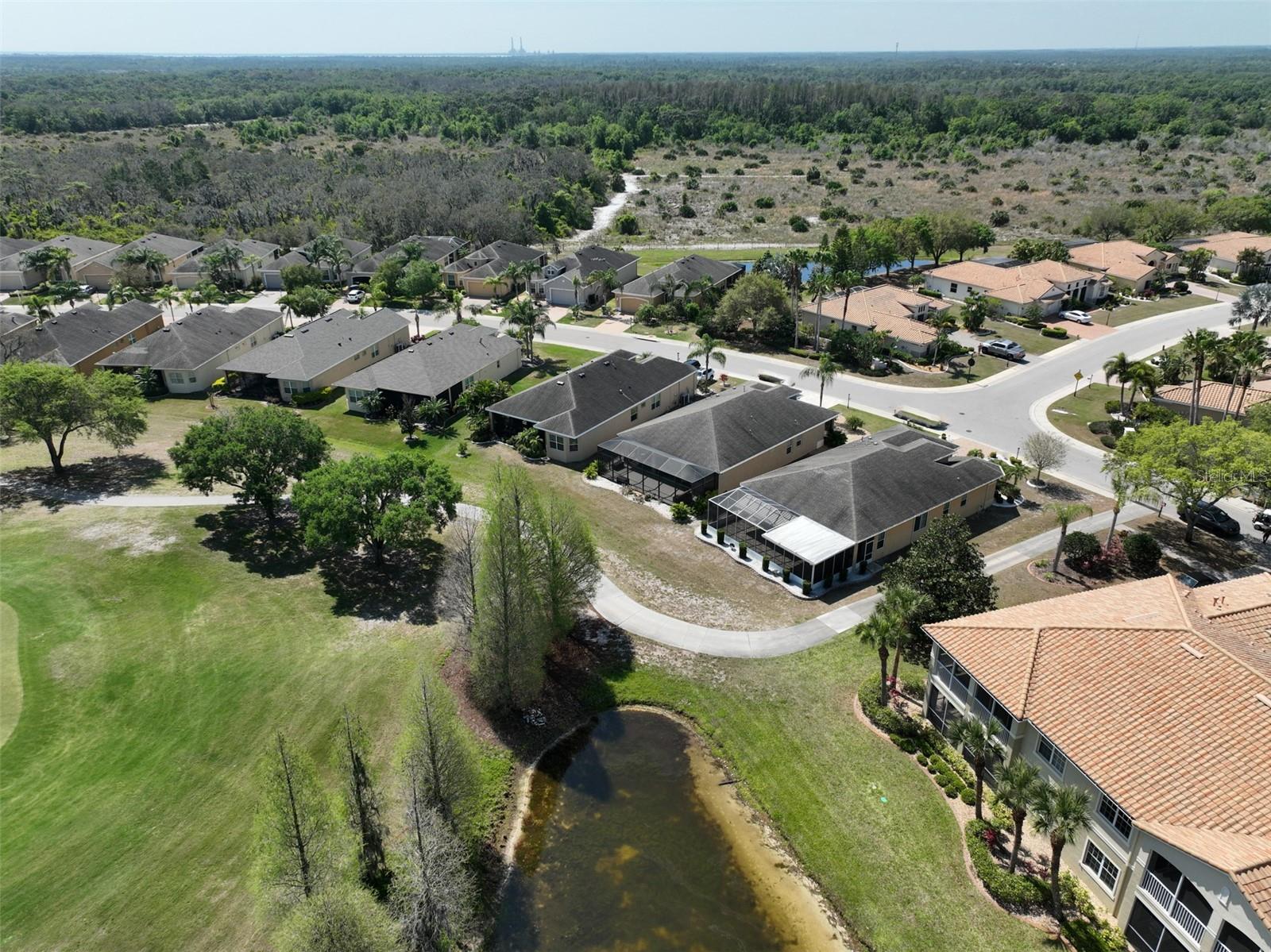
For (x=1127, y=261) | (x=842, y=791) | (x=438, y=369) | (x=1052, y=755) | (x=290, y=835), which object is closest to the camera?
(x=290, y=835)

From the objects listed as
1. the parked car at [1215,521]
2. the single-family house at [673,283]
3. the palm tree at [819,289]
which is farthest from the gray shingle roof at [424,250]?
the parked car at [1215,521]

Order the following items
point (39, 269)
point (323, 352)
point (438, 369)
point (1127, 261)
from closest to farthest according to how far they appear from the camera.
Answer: point (438, 369) → point (323, 352) → point (1127, 261) → point (39, 269)

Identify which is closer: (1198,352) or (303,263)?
(1198,352)

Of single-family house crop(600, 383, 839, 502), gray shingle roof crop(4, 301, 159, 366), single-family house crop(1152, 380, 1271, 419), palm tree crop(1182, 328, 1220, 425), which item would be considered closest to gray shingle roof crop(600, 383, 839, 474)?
single-family house crop(600, 383, 839, 502)

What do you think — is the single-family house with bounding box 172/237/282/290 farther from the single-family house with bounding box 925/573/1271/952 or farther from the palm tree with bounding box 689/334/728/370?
the single-family house with bounding box 925/573/1271/952

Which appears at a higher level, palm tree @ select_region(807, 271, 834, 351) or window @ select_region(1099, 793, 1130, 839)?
palm tree @ select_region(807, 271, 834, 351)

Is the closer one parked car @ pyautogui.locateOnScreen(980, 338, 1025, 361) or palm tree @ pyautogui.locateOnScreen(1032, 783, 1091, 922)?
palm tree @ pyautogui.locateOnScreen(1032, 783, 1091, 922)

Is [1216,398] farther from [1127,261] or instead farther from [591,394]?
[591,394]

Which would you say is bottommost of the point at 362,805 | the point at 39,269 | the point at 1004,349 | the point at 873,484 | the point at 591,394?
the point at 1004,349

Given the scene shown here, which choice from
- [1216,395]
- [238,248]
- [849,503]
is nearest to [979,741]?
[849,503]
